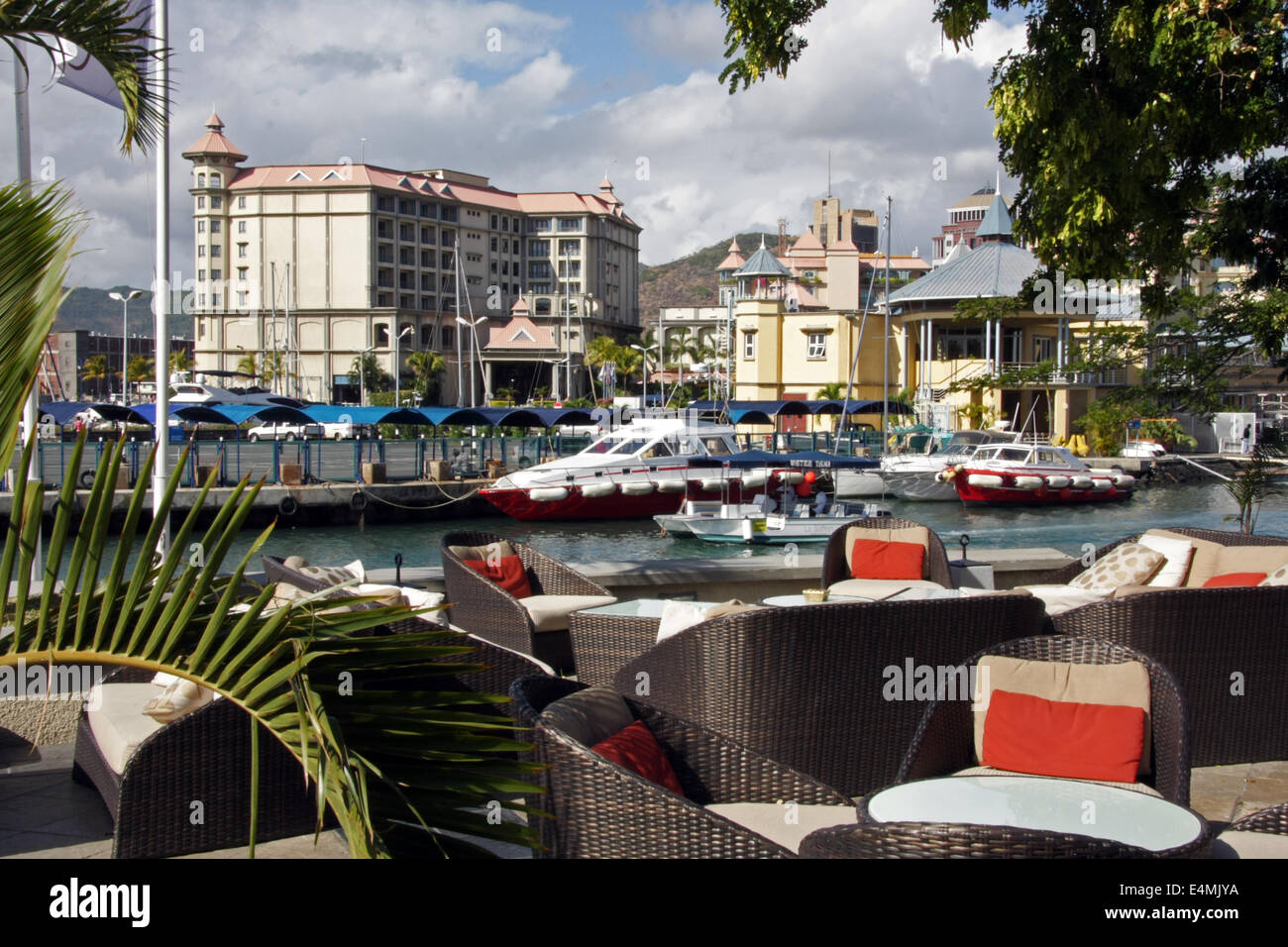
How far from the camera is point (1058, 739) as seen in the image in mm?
4371

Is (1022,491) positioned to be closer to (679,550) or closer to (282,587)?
(679,550)

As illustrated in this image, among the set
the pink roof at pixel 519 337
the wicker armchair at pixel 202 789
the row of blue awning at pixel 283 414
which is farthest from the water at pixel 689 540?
the pink roof at pixel 519 337

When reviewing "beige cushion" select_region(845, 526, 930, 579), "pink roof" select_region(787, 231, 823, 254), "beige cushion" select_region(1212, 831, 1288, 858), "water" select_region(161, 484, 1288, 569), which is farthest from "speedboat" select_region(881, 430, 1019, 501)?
"pink roof" select_region(787, 231, 823, 254)

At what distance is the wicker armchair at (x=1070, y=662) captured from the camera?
4.18 m

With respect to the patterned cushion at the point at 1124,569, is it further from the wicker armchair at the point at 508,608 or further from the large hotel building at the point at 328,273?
the large hotel building at the point at 328,273

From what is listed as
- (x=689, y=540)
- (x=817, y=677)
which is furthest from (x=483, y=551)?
(x=689, y=540)

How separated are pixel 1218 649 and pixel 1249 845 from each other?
258cm

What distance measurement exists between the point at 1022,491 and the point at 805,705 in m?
32.5

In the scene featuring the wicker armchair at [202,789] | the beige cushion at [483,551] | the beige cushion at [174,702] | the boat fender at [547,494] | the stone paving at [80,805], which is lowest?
the boat fender at [547,494]

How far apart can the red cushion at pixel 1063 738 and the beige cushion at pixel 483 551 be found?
171 inches

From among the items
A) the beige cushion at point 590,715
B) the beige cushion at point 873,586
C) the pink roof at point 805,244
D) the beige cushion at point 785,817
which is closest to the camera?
the beige cushion at point 590,715

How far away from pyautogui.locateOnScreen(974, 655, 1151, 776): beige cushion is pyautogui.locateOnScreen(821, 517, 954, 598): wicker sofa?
3415mm

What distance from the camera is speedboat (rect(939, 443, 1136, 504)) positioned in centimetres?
3556

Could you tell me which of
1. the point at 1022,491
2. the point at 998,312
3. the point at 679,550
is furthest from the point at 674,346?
the point at 998,312
